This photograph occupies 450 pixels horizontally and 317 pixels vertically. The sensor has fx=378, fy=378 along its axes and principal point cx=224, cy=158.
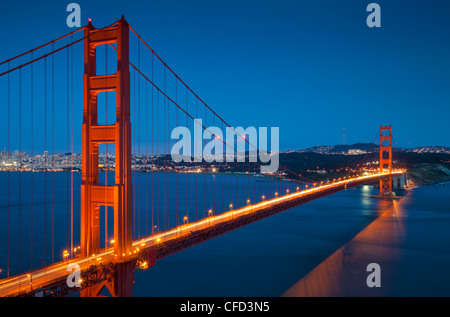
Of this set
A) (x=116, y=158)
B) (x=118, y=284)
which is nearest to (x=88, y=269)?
(x=118, y=284)

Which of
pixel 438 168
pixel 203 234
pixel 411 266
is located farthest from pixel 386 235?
pixel 438 168

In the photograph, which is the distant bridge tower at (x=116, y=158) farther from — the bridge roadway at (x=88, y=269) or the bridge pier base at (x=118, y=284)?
the bridge roadway at (x=88, y=269)

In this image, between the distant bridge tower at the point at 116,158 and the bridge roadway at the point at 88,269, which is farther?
the distant bridge tower at the point at 116,158

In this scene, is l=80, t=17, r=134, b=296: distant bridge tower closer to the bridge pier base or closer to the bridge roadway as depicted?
the bridge pier base

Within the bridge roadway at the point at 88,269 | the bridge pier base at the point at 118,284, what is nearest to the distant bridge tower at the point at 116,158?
the bridge pier base at the point at 118,284

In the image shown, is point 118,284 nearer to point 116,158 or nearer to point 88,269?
point 88,269

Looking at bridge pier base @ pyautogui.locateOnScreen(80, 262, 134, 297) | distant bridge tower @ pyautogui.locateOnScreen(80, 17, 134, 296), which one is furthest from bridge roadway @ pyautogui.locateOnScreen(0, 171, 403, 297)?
distant bridge tower @ pyautogui.locateOnScreen(80, 17, 134, 296)

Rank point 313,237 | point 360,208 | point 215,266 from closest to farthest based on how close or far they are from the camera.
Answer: point 215,266 < point 313,237 < point 360,208
